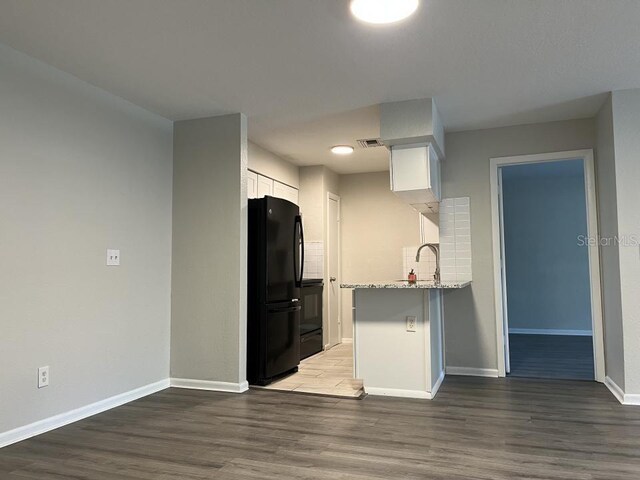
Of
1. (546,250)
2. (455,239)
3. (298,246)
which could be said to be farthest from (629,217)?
(546,250)

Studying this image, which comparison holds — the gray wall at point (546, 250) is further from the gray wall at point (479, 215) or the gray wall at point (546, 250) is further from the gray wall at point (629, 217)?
the gray wall at point (629, 217)

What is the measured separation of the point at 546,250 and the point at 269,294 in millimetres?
5459

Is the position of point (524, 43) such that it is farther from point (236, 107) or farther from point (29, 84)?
point (29, 84)

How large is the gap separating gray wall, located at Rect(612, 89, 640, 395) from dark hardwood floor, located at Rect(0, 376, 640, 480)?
40 centimetres

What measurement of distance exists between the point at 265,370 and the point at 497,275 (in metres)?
2.33

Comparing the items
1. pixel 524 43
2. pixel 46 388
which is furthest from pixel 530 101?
pixel 46 388

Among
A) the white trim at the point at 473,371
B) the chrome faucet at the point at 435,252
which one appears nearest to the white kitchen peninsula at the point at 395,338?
the white trim at the point at 473,371

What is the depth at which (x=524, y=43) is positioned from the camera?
2.89 metres

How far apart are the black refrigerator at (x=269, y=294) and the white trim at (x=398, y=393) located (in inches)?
36.8

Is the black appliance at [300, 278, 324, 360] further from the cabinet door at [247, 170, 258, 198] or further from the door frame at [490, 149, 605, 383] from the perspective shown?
the door frame at [490, 149, 605, 383]

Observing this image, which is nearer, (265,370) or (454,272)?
(265,370)

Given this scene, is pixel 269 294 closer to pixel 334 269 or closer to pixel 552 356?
pixel 334 269

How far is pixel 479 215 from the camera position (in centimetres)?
467

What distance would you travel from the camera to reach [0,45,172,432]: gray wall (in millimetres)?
2844
